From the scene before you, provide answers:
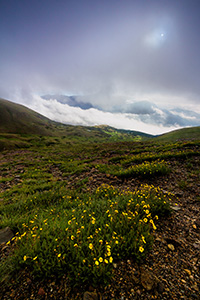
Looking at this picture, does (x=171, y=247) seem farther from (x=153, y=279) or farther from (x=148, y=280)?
(x=148, y=280)

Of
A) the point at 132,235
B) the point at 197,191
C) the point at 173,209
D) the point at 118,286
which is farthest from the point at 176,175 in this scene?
the point at 118,286

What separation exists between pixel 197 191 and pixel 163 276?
4569 millimetres

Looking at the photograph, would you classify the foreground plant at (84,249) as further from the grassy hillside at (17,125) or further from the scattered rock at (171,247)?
the grassy hillside at (17,125)

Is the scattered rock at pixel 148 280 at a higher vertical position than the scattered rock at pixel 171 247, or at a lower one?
lower

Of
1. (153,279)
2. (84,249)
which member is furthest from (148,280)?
(84,249)

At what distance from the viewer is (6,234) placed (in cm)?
405

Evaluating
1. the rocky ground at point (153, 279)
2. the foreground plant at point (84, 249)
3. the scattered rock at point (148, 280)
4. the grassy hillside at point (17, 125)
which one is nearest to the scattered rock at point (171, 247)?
the rocky ground at point (153, 279)

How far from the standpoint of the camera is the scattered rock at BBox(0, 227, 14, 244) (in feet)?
12.7

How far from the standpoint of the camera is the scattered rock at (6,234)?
3.87 metres

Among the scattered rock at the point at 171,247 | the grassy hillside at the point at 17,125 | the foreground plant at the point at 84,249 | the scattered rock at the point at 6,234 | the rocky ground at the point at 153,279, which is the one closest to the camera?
the rocky ground at the point at 153,279

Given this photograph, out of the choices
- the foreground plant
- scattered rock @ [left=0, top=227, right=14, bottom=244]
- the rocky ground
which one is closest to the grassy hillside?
scattered rock @ [left=0, top=227, right=14, bottom=244]

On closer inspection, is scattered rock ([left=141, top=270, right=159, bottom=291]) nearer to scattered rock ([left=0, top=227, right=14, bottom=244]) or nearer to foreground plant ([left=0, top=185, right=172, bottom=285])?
foreground plant ([left=0, top=185, right=172, bottom=285])

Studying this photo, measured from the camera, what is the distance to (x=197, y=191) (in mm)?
5703

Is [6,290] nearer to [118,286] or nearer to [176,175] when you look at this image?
[118,286]
